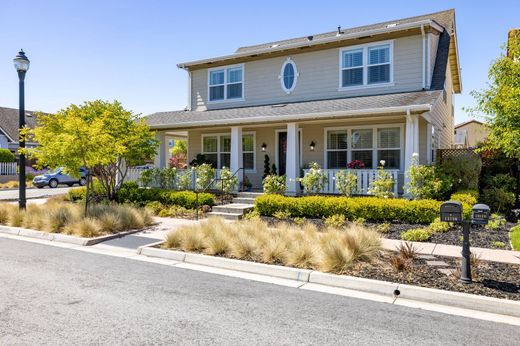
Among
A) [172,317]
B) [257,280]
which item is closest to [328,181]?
[257,280]

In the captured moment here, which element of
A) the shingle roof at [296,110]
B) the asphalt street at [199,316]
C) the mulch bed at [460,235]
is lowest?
the asphalt street at [199,316]

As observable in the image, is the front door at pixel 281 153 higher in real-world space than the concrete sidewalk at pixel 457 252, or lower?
higher

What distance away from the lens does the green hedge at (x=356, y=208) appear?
33.5 ft

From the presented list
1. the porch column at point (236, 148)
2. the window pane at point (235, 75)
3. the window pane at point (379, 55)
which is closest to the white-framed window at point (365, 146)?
the window pane at point (379, 55)

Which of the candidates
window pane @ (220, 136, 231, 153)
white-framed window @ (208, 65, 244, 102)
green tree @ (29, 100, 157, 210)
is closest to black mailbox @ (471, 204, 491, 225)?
green tree @ (29, 100, 157, 210)

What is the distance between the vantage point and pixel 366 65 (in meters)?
14.6

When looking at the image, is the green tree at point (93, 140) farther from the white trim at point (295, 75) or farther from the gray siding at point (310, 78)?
the white trim at point (295, 75)

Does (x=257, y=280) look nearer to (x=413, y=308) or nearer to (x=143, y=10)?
(x=413, y=308)

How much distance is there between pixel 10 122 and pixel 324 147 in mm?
33596

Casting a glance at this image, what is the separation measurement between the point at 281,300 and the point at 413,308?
1.71 m

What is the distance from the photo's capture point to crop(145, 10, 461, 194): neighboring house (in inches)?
523

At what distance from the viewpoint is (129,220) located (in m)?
10.5

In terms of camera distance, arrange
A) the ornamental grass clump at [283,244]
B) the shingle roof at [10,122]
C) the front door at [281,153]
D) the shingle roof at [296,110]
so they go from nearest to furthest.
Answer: the ornamental grass clump at [283,244] < the shingle roof at [296,110] < the front door at [281,153] < the shingle roof at [10,122]

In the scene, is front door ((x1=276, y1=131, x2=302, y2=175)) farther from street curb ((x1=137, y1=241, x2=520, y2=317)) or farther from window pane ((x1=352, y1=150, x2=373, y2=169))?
street curb ((x1=137, y1=241, x2=520, y2=317))
